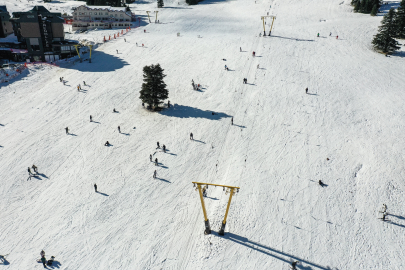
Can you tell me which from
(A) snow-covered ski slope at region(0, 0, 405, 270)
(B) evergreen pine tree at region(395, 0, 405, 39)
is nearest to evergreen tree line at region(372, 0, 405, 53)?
(B) evergreen pine tree at region(395, 0, 405, 39)

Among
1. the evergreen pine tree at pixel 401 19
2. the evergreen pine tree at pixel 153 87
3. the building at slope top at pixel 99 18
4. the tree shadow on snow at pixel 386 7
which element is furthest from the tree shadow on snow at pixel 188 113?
the tree shadow on snow at pixel 386 7

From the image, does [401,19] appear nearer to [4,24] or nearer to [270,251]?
[270,251]

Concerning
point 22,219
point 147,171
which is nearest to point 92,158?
point 147,171

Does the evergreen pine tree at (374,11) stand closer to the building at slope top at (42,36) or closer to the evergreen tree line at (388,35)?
the evergreen tree line at (388,35)

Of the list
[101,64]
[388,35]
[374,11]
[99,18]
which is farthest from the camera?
[99,18]

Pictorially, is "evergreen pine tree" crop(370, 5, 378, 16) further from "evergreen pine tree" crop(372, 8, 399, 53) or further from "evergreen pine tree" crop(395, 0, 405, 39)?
"evergreen pine tree" crop(372, 8, 399, 53)

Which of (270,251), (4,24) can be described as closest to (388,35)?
(270,251)

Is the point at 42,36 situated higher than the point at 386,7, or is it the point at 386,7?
the point at 386,7
